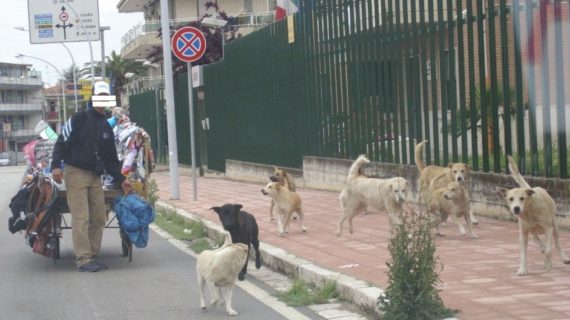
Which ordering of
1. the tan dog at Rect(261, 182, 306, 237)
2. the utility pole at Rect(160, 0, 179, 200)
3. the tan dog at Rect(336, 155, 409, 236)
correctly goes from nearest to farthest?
the tan dog at Rect(336, 155, 409, 236)
the tan dog at Rect(261, 182, 306, 237)
the utility pole at Rect(160, 0, 179, 200)

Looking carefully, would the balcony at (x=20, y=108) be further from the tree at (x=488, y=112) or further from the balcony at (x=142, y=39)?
the tree at (x=488, y=112)

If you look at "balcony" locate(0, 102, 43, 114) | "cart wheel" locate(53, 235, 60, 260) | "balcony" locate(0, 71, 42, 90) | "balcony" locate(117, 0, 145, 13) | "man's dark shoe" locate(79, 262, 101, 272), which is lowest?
"man's dark shoe" locate(79, 262, 101, 272)

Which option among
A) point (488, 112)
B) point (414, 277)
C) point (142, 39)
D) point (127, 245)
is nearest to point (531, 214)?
point (414, 277)

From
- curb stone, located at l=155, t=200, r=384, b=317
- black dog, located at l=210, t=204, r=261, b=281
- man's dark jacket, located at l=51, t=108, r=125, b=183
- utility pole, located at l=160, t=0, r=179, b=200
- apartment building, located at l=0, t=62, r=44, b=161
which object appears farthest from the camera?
apartment building, located at l=0, t=62, r=44, b=161

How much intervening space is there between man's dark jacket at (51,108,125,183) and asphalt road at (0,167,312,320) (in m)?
1.32

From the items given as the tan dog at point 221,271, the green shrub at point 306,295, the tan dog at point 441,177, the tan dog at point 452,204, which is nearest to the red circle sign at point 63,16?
the tan dog at point 441,177

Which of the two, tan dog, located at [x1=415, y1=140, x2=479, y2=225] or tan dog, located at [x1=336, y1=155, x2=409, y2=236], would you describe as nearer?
tan dog, located at [x1=336, y1=155, x2=409, y2=236]

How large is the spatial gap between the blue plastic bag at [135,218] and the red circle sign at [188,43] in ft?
25.6

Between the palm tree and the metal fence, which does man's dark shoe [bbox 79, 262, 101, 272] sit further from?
the palm tree

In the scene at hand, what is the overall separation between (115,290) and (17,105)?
91.1 m

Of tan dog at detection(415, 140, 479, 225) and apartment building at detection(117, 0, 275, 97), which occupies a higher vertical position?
apartment building at detection(117, 0, 275, 97)

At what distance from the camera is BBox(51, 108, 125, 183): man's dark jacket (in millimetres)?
9797

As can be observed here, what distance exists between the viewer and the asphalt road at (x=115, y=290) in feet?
25.4

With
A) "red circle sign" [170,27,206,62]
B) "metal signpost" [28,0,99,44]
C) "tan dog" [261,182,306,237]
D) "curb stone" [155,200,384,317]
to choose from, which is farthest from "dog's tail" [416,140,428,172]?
"metal signpost" [28,0,99,44]
